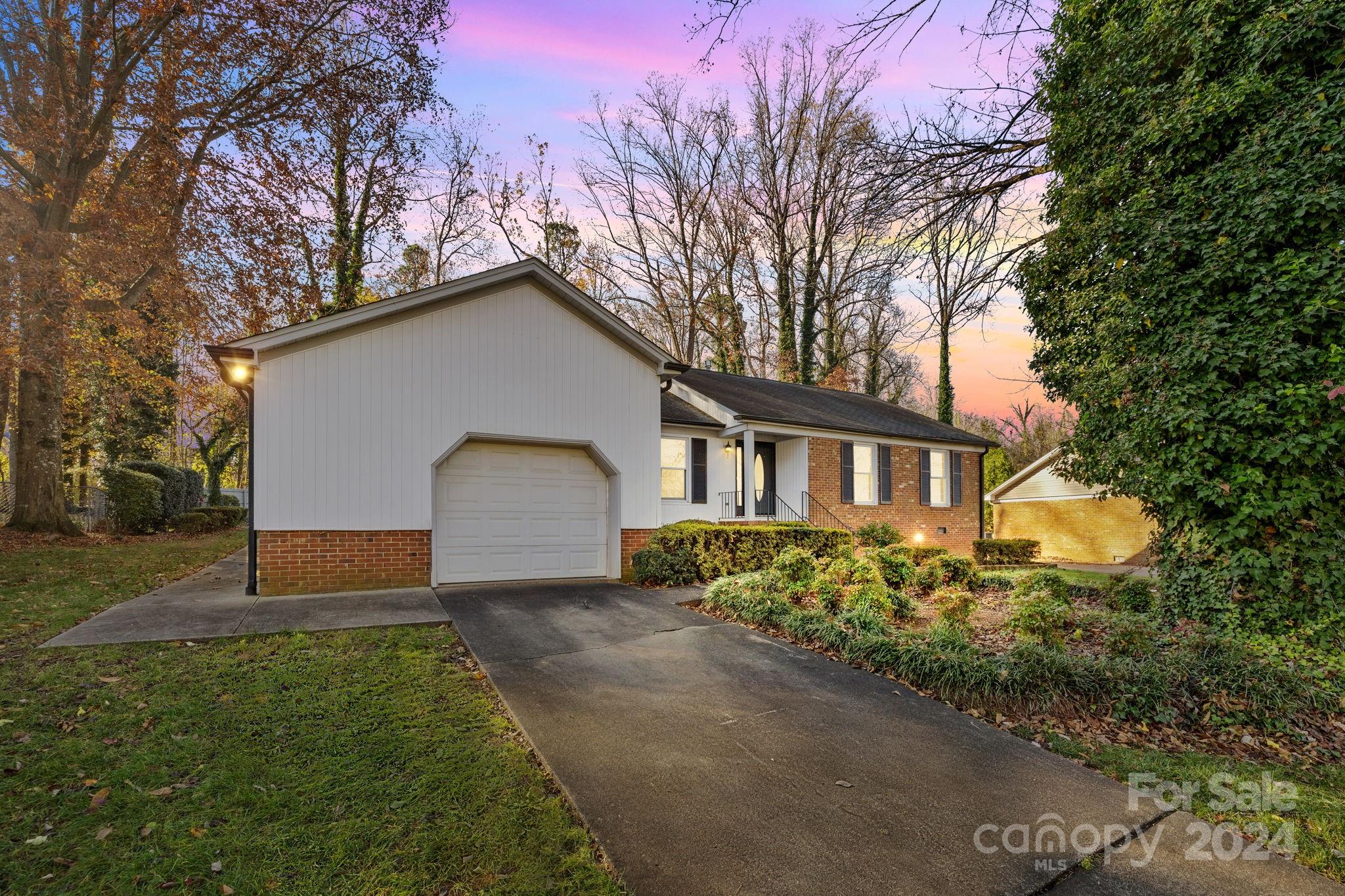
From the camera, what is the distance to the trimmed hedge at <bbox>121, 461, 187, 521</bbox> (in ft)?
57.1

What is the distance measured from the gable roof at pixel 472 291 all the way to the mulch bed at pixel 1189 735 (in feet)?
25.3

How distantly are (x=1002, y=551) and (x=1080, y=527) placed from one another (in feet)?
11.9

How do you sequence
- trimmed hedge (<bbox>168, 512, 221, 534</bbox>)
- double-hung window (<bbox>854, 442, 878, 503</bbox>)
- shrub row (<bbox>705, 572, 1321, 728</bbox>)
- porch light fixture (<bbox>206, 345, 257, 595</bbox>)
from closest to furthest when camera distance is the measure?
1. shrub row (<bbox>705, 572, 1321, 728</bbox>)
2. porch light fixture (<bbox>206, 345, 257, 595</bbox>)
3. double-hung window (<bbox>854, 442, 878, 503</bbox>)
4. trimmed hedge (<bbox>168, 512, 221, 534</bbox>)

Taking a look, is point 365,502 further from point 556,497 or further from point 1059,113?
point 1059,113

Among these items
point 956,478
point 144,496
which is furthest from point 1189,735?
point 144,496

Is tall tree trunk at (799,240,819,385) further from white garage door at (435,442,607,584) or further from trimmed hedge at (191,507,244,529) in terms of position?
trimmed hedge at (191,507,244,529)

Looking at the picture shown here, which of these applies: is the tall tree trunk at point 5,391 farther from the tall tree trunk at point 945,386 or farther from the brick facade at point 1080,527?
the tall tree trunk at point 945,386

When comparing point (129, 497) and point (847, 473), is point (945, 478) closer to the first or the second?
point (847, 473)

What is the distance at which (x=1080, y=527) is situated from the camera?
17734 millimetres

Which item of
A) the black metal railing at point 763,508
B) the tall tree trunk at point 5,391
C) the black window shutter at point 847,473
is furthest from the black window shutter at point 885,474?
the tall tree trunk at point 5,391

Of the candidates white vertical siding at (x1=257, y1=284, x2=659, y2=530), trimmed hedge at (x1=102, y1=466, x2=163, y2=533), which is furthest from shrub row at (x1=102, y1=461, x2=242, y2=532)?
white vertical siding at (x1=257, y1=284, x2=659, y2=530)

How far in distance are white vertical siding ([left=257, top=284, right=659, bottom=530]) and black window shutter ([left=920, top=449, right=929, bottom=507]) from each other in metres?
10.3

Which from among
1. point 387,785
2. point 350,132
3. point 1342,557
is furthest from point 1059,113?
point 350,132

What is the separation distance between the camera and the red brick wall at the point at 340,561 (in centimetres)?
789
